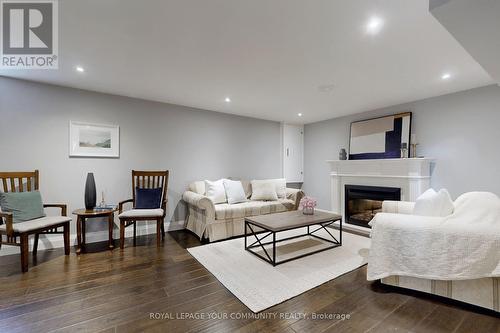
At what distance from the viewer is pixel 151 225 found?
3723mm

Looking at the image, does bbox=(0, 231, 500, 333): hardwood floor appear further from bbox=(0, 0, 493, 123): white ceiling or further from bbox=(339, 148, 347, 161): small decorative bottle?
bbox=(339, 148, 347, 161): small decorative bottle

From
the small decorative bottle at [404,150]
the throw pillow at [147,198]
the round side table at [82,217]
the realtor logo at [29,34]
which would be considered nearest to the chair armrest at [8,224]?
the round side table at [82,217]

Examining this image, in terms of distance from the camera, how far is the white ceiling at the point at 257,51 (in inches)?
64.2

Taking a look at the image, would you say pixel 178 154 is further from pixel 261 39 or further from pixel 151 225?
pixel 261 39

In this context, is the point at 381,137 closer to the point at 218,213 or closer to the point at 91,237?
the point at 218,213

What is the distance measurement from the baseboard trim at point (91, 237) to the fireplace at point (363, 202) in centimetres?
325

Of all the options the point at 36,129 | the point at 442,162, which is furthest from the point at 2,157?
the point at 442,162

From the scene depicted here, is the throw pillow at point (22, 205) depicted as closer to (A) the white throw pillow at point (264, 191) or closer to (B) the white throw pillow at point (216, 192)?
(B) the white throw pillow at point (216, 192)

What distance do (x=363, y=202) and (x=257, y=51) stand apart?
3.58 m

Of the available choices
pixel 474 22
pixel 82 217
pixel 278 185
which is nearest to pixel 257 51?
pixel 474 22

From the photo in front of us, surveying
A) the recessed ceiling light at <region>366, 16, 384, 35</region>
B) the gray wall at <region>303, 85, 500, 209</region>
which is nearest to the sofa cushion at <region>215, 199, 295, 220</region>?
the gray wall at <region>303, 85, 500, 209</region>

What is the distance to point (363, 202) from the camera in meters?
4.36

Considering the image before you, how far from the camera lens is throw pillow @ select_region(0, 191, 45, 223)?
2.50m

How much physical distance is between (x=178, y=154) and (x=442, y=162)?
14.3 feet
